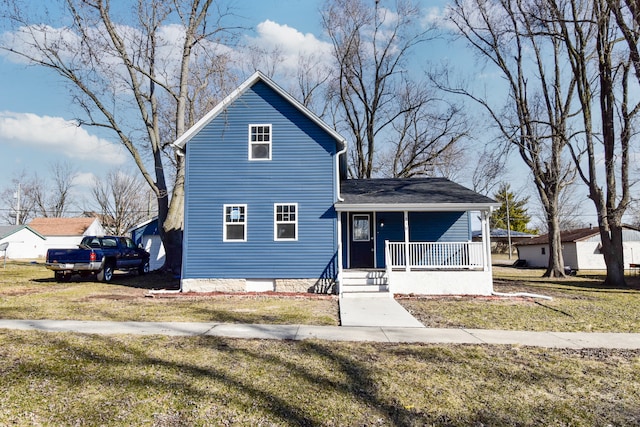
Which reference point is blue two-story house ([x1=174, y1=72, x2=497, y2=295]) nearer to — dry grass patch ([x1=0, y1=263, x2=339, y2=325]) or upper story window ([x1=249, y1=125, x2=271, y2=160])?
upper story window ([x1=249, y1=125, x2=271, y2=160])

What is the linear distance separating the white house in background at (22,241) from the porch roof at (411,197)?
45423 millimetres

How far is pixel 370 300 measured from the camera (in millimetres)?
11188

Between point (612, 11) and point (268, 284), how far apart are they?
53.0 ft

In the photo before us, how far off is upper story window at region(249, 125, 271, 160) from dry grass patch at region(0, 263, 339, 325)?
4557mm

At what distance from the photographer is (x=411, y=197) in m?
13.3

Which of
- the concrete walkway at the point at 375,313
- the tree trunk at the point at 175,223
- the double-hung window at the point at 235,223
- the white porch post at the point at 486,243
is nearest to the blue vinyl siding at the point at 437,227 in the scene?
the white porch post at the point at 486,243

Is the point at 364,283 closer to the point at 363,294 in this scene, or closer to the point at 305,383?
the point at 363,294

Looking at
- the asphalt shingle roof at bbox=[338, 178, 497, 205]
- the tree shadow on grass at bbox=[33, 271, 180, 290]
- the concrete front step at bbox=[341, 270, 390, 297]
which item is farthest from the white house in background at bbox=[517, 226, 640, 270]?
the tree shadow on grass at bbox=[33, 271, 180, 290]

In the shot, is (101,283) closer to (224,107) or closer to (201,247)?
(201,247)

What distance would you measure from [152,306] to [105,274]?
7.25m

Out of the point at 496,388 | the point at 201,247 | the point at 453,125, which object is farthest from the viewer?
the point at 453,125

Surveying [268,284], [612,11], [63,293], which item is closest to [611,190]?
[612,11]

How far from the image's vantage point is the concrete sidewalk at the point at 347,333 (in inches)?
261

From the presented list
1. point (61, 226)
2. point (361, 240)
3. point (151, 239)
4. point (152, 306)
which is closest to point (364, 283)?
point (361, 240)
